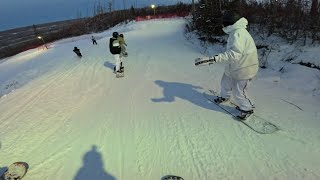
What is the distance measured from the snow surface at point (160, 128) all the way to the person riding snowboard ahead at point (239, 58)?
66cm

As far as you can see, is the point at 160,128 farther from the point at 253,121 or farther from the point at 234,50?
the point at 234,50

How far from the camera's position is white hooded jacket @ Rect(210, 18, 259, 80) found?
6125 millimetres

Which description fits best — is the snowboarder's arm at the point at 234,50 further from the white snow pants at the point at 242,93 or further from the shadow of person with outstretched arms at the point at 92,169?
the shadow of person with outstretched arms at the point at 92,169

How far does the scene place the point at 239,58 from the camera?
6270mm

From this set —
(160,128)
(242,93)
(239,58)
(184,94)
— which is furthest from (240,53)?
(184,94)

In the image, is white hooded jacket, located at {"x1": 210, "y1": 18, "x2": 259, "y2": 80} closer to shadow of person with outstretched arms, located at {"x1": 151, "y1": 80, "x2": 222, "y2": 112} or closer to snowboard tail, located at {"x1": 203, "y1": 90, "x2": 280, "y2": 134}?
snowboard tail, located at {"x1": 203, "y1": 90, "x2": 280, "y2": 134}

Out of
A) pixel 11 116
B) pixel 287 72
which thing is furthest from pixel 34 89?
pixel 287 72

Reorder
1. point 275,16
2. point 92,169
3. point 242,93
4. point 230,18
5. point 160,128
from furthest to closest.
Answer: point 275,16 < point 160,128 < point 242,93 < point 230,18 < point 92,169

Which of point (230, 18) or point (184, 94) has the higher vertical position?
point (230, 18)

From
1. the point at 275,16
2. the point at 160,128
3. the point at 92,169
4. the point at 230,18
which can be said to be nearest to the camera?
the point at 92,169

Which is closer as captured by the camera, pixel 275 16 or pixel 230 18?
pixel 230 18

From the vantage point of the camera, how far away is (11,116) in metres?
8.90

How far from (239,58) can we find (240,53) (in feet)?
0.42

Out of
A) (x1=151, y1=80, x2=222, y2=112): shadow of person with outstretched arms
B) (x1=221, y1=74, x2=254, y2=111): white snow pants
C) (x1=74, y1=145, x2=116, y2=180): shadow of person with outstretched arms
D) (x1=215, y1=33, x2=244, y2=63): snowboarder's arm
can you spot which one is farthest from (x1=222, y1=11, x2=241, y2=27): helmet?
(x1=74, y1=145, x2=116, y2=180): shadow of person with outstretched arms
